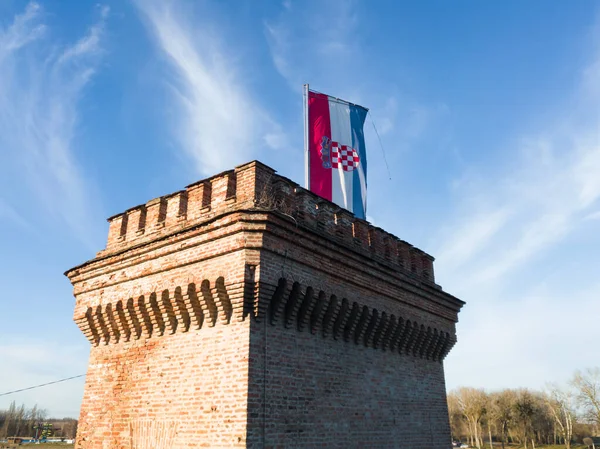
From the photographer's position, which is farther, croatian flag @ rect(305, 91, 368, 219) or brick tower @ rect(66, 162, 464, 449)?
croatian flag @ rect(305, 91, 368, 219)

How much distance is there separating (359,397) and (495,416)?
70.7m

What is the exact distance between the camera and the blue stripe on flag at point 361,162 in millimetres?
16688

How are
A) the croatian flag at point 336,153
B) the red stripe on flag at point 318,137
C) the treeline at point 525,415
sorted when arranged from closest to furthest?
the red stripe on flag at point 318,137
the croatian flag at point 336,153
the treeline at point 525,415

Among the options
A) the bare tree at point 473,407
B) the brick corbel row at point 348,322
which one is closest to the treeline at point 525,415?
the bare tree at point 473,407

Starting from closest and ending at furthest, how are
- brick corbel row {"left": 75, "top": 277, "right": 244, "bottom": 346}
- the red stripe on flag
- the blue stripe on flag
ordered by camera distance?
brick corbel row {"left": 75, "top": 277, "right": 244, "bottom": 346}
the red stripe on flag
the blue stripe on flag

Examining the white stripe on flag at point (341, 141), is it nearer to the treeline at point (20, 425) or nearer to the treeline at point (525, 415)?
the treeline at point (525, 415)

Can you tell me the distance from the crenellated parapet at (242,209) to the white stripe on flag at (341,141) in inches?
88.0

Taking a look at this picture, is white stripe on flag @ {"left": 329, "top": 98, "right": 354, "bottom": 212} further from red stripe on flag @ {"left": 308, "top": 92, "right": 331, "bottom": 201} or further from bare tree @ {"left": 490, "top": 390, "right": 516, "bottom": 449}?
bare tree @ {"left": 490, "top": 390, "right": 516, "bottom": 449}

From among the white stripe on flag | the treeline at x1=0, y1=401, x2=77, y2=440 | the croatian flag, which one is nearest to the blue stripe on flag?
the croatian flag

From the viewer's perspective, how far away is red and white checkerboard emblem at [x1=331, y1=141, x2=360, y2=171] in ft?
54.7

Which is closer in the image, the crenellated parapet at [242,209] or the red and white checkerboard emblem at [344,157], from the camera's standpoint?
the crenellated parapet at [242,209]

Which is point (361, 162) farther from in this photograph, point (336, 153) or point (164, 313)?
point (164, 313)

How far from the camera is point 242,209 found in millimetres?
10188

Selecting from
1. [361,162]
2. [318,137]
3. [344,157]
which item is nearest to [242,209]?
[318,137]
